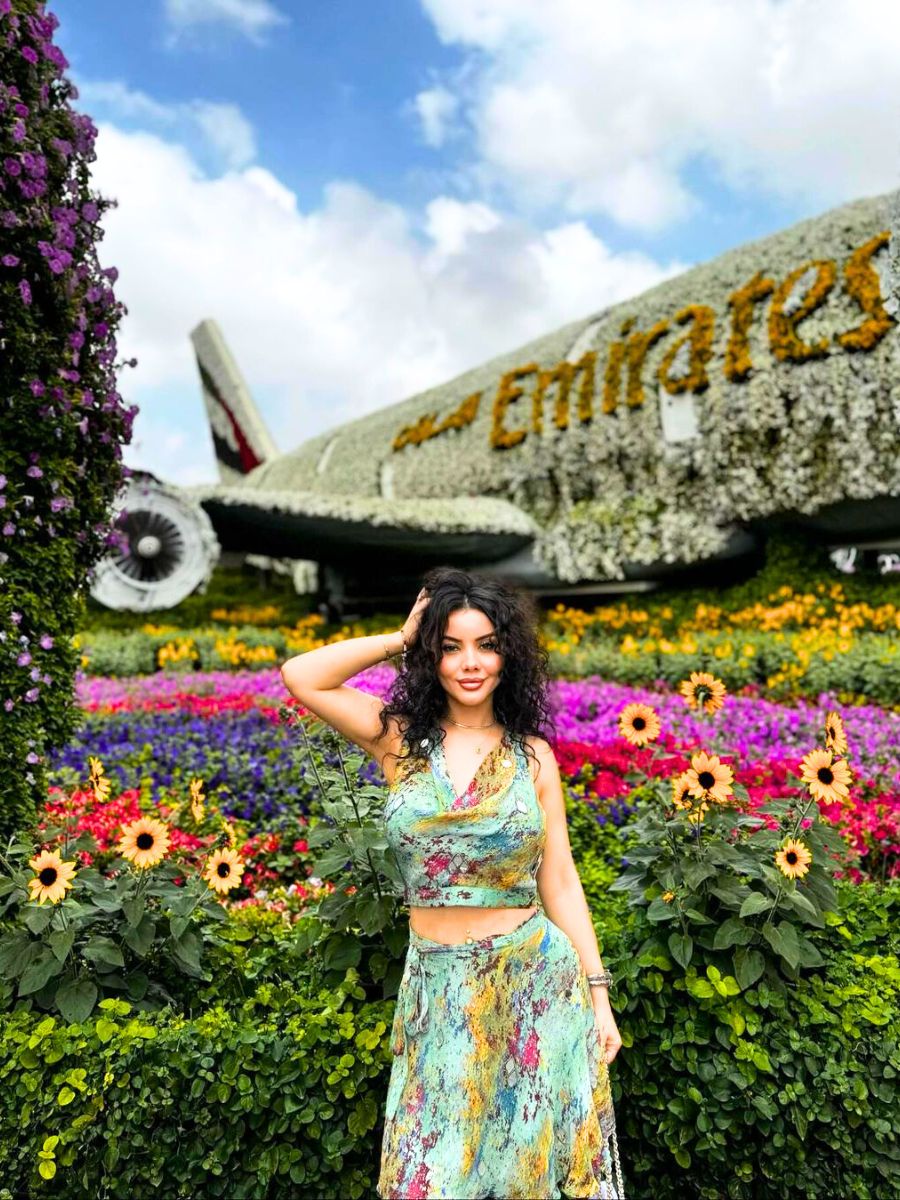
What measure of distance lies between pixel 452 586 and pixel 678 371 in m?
10.5

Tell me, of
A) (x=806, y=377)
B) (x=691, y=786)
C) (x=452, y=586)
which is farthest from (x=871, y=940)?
(x=806, y=377)

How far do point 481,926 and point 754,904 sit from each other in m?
0.91

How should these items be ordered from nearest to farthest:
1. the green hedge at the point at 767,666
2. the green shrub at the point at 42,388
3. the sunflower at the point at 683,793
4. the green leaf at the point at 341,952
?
1. the sunflower at the point at 683,793
2. the green leaf at the point at 341,952
3. the green shrub at the point at 42,388
4. the green hedge at the point at 767,666

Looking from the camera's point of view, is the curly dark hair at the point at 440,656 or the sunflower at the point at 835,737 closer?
the curly dark hair at the point at 440,656

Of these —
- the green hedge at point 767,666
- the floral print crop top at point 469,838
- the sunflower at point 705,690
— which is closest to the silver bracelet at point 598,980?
the floral print crop top at point 469,838

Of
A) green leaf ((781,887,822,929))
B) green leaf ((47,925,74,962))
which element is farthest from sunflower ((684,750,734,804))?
green leaf ((47,925,74,962))

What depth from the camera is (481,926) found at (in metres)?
1.81

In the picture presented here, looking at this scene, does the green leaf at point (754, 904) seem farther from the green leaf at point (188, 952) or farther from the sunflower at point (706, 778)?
the green leaf at point (188, 952)

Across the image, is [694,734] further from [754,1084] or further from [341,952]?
[341,952]

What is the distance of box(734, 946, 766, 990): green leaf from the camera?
7.68ft

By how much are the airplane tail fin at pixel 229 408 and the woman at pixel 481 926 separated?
22.8 m

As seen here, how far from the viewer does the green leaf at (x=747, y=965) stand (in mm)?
2340

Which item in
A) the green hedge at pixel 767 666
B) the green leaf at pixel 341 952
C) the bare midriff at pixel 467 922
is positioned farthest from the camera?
the green hedge at pixel 767 666

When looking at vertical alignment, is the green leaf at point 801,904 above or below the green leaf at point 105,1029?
above
